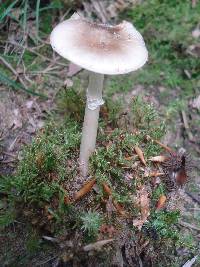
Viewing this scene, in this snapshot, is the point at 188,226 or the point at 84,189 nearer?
the point at 84,189

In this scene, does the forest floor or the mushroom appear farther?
the forest floor

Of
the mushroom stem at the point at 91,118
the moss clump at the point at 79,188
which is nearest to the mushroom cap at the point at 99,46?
the mushroom stem at the point at 91,118

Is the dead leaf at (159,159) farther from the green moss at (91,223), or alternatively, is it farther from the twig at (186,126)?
the green moss at (91,223)

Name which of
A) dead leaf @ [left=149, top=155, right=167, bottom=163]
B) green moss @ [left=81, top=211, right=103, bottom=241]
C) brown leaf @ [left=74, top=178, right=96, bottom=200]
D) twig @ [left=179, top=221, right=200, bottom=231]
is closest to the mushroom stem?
brown leaf @ [left=74, top=178, right=96, bottom=200]

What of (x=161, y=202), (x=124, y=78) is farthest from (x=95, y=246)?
(x=124, y=78)

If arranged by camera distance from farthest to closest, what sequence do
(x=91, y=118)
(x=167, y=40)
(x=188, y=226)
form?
(x=167, y=40) < (x=188, y=226) < (x=91, y=118)

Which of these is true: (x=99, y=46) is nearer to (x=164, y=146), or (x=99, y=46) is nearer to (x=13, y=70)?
(x=164, y=146)

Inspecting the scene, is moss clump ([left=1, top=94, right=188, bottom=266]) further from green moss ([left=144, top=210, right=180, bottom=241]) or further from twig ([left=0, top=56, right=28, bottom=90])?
twig ([left=0, top=56, right=28, bottom=90])

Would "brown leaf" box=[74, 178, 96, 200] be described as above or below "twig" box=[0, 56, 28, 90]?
below

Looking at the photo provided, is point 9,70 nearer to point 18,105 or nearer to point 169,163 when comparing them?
point 18,105
